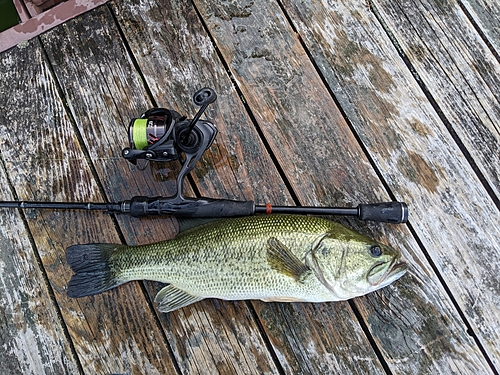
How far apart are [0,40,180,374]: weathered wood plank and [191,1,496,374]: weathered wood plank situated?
999mm

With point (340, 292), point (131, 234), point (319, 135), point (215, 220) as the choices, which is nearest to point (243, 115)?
point (319, 135)

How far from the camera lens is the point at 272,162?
2789mm

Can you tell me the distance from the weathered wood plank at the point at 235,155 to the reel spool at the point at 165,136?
1.16 feet

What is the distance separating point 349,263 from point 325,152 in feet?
2.67

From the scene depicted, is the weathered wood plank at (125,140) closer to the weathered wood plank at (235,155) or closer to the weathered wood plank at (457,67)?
the weathered wood plank at (235,155)

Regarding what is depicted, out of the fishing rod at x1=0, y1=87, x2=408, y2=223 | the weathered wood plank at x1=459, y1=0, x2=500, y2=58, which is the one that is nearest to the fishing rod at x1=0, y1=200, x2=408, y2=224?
the fishing rod at x1=0, y1=87, x2=408, y2=223

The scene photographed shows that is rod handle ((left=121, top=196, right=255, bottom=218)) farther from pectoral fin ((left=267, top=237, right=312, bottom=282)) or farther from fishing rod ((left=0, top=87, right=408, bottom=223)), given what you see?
pectoral fin ((left=267, top=237, right=312, bottom=282))

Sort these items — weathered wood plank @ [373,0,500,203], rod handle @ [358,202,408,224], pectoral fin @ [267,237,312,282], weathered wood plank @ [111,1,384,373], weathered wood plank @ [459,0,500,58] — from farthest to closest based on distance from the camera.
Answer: weathered wood plank @ [459,0,500,58] < weathered wood plank @ [373,0,500,203] < weathered wood plank @ [111,1,384,373] < rod handle @ [358,202,408,224] < pectoral fin @ [267,237,312,282]

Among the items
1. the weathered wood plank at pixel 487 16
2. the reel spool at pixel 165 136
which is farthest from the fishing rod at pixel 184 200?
the weathered wood plank at pixel 487 16

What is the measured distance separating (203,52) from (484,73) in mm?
1941

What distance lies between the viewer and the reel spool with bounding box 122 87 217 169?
2.38m

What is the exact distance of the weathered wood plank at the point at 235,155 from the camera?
8.25 ft

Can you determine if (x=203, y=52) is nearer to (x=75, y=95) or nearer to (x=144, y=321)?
(x=75, y=95)

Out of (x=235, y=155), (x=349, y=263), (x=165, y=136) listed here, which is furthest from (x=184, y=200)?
(x=349, y=263)
